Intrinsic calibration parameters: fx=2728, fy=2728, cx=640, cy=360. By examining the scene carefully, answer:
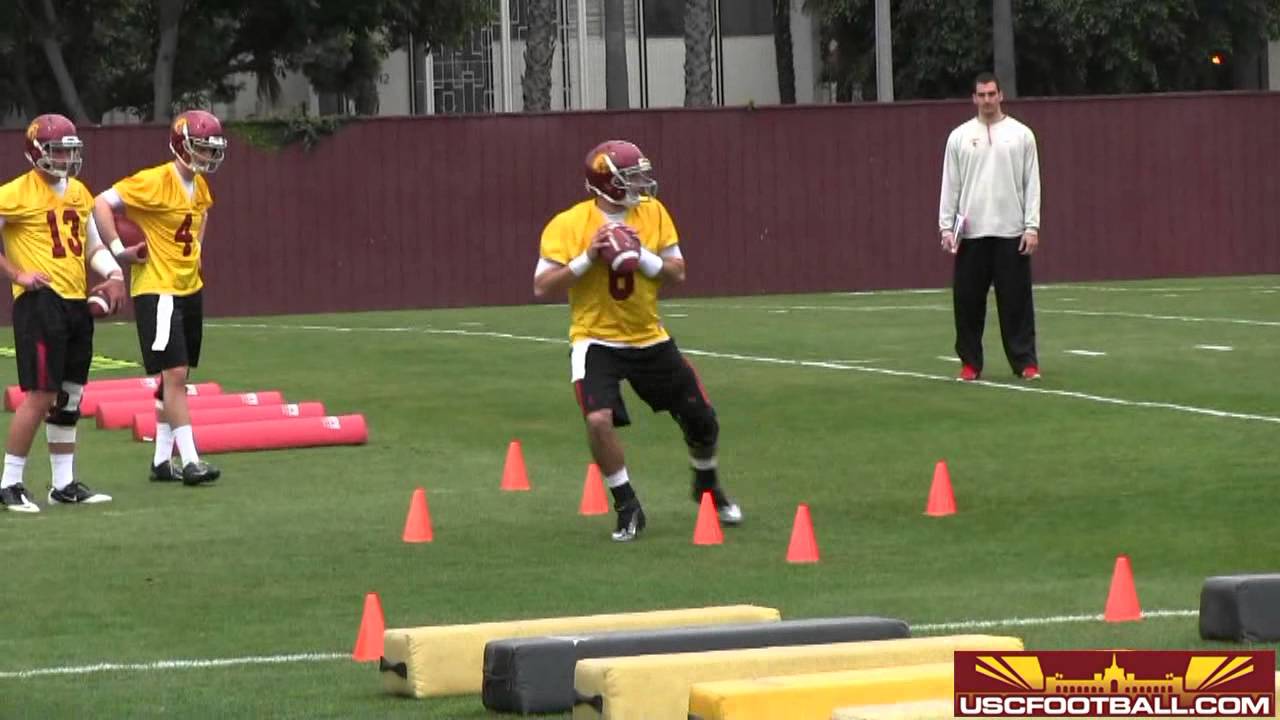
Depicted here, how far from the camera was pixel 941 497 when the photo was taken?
13562 mm

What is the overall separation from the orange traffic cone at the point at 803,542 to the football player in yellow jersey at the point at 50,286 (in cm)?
447

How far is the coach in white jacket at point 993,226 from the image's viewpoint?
66.5 ft

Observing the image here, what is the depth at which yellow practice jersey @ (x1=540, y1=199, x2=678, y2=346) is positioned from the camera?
13.0 m

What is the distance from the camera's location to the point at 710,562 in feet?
39.8

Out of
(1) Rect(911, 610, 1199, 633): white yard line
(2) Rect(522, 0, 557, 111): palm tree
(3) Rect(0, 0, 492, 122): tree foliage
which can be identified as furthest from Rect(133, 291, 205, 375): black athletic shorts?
(2) Rect(522, 0, 557, 111): palm tree

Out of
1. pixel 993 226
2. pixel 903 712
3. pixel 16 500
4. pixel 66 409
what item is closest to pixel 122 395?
pixel 66 409

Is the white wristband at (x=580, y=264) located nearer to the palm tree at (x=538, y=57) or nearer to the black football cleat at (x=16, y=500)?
the black football cleat at (x=16, y=500)

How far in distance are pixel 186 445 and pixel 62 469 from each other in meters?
0.99

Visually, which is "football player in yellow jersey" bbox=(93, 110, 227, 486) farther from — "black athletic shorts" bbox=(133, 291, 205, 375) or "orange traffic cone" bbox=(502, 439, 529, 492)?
"orange traffic cone" bbox=(502, 439, 529, 492)

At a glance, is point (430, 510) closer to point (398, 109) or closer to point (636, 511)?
point (636, 511)

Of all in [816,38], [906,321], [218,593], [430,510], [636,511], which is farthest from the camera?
[816,38]

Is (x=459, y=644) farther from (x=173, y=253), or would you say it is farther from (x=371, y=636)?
(x=173, y=253)

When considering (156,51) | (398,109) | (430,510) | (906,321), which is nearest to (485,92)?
(398,109)

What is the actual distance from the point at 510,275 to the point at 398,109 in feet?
66.8
